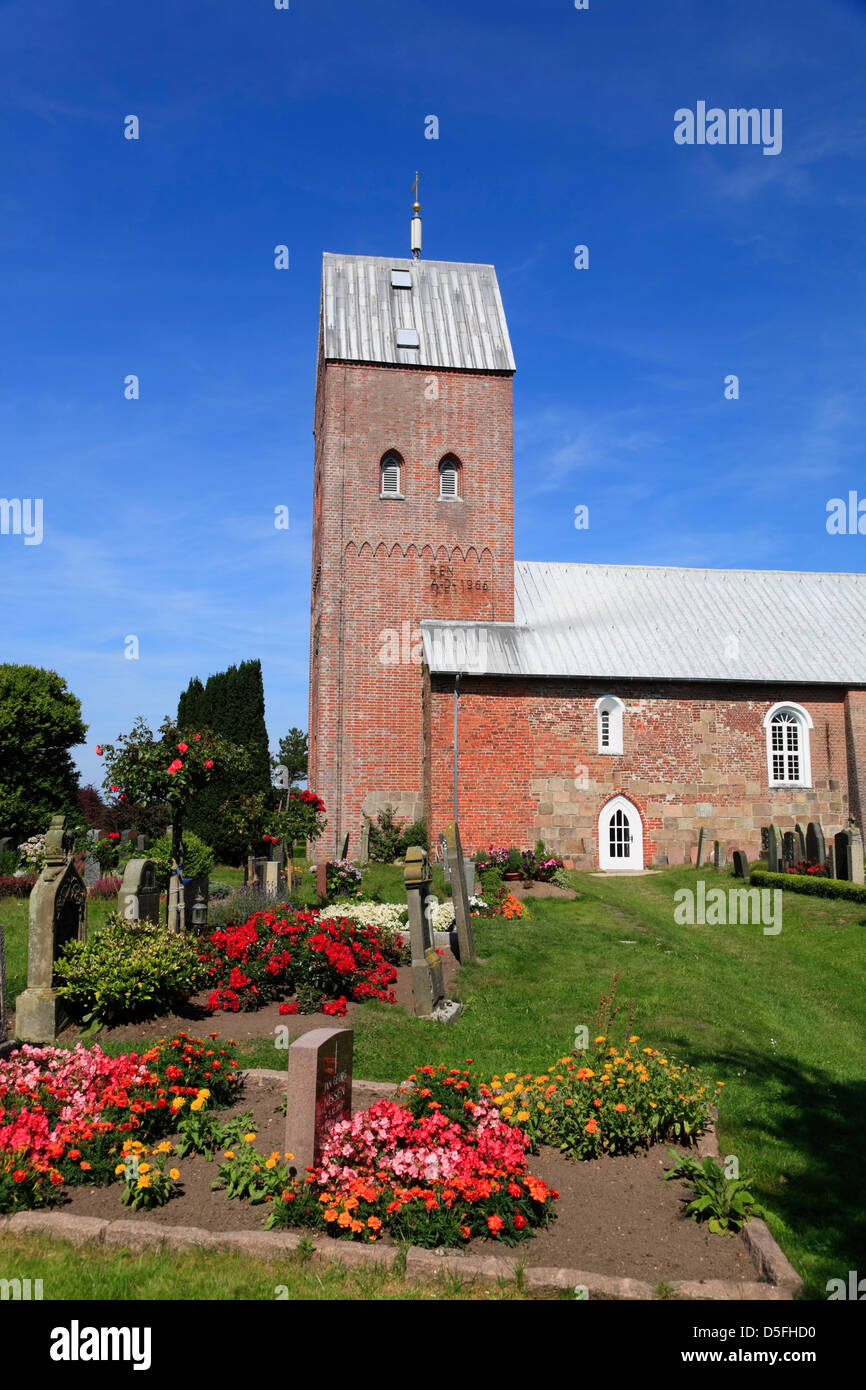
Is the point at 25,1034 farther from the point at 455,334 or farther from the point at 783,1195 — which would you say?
the point at 455,334

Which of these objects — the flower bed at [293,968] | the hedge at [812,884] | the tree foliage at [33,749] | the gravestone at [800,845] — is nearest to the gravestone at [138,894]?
the flower bed at [293,968]

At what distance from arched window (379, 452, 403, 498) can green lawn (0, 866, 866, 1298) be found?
12.8m

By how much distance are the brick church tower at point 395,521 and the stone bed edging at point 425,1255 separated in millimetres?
17804

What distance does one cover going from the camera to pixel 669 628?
81.6ft

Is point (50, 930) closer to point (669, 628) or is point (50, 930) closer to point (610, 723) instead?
point (610, 723)

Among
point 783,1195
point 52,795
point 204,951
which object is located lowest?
point 783,1195

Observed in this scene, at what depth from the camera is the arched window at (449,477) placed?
81.5 ft

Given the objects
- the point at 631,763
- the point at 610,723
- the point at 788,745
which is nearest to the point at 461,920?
the point at 631,763

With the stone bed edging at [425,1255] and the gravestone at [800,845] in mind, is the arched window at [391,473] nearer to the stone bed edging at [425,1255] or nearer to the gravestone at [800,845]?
the gravestone at [800,845]

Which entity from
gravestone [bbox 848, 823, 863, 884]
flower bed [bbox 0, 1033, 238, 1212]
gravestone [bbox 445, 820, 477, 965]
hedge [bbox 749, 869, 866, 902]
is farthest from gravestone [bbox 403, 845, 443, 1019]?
gravestone [bbox 848, 823, 863, 884]

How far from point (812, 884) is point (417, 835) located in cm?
933
